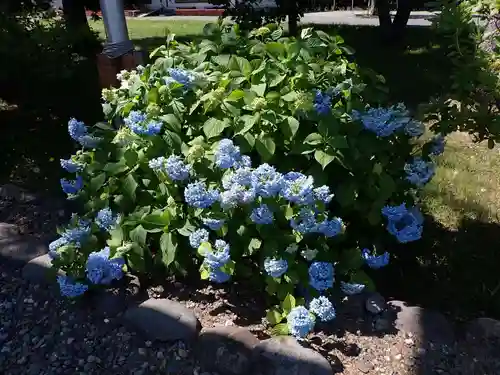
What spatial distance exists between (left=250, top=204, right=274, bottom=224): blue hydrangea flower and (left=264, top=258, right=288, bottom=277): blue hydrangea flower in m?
0.16

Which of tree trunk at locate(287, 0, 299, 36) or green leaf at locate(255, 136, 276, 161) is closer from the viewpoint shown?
green leaf at locate(255, 136, 276, 161)

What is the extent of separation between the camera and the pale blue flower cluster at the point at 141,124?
2758 millimetres

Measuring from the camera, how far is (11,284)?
305cm

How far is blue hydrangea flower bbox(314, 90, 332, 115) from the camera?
2.69 metres

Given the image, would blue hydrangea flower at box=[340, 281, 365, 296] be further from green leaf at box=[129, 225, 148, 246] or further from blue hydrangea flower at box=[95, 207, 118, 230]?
blue hydrangea flower at box=[95, 207, 118, 230]

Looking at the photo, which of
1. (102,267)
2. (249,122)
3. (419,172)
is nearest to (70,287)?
(102,267)

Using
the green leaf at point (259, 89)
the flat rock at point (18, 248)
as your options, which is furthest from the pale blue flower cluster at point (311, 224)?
the flat rock at point (18, 248)

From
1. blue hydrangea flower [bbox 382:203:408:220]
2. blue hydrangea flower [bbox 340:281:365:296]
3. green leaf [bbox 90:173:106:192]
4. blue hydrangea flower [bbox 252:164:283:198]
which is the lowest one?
blue hydrangea flower [bbox 340:281:365:296]

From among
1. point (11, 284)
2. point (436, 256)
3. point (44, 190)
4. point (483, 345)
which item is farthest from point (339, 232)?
point (44, 190)

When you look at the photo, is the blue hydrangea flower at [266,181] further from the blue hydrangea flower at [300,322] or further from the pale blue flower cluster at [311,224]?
the blue hydrangea flower at [300,322]

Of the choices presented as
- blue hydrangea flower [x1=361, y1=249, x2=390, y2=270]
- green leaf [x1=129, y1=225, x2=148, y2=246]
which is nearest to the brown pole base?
green leaf [x1=129, y1=225, x2=148, y2=246]

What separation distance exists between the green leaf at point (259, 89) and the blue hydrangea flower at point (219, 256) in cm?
71

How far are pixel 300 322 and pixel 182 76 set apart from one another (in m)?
1.23

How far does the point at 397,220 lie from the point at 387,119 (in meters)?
0.46
